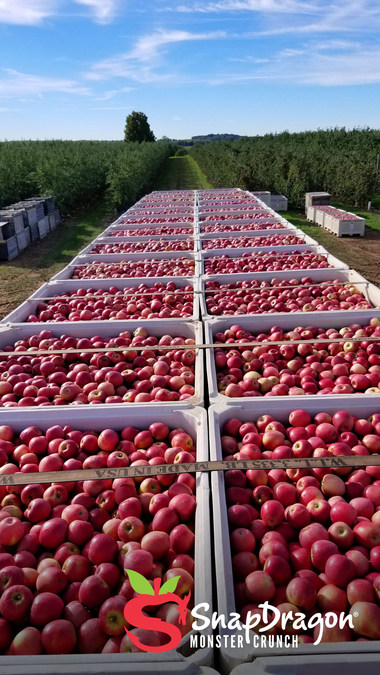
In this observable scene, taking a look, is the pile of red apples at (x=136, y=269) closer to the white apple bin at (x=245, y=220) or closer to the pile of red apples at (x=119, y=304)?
the pile of red apples at (x=119, y=304)

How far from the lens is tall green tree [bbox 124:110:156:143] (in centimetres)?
7269

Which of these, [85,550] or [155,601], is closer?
[155,601]

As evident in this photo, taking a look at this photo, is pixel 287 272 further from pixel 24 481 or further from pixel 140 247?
pixel 24 481

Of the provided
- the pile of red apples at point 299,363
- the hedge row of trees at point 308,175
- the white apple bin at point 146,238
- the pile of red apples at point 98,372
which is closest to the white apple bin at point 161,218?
the white apple bin at point 146,238

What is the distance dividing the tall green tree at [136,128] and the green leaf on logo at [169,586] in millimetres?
76857

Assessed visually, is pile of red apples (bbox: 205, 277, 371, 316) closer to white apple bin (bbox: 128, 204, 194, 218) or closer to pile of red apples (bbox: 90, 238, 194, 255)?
pile of red apples (bbox: 90, 238, 194, 255)

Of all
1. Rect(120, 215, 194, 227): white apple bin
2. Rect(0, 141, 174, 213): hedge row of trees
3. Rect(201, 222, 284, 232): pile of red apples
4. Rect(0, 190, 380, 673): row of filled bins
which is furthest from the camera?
Rect(0, 141, 174, 213): hedge row of trees

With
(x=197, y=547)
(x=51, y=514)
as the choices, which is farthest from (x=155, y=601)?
(x=51, y=514)

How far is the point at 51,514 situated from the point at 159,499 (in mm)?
588

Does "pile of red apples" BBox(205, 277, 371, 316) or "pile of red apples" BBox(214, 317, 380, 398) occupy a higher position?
"pile of red apples" BBox(205, 277, 371, 316)

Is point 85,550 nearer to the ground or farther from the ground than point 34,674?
nearer to the ground

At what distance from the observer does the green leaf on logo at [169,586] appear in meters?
1.88

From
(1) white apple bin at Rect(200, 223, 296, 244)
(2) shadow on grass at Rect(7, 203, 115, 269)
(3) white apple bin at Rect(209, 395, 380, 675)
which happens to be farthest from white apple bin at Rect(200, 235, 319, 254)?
(2) shadow on grass at Rect(7, 203, 115, 269)

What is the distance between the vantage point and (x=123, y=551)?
211 cm
